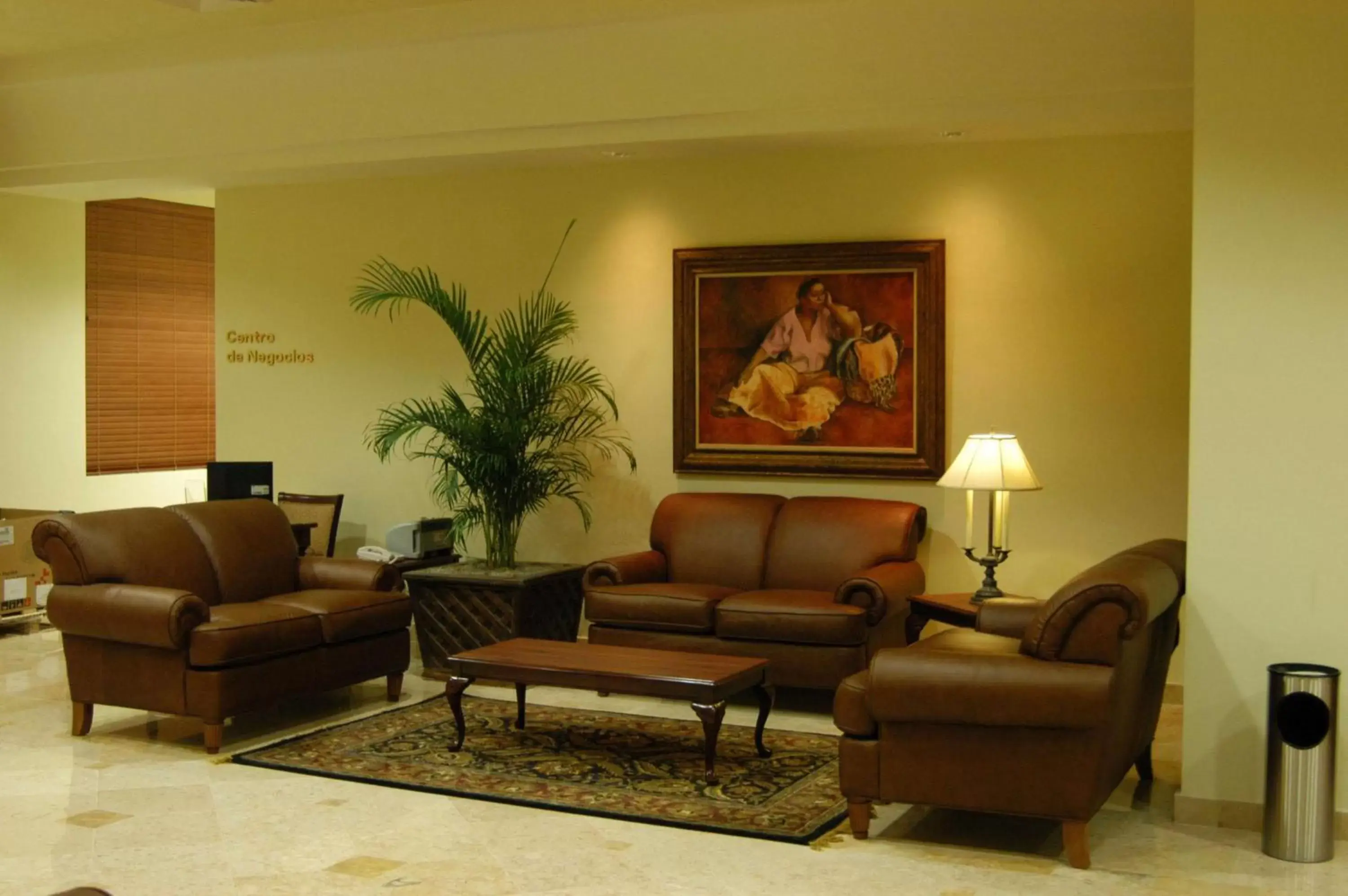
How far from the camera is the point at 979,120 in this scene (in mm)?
7117

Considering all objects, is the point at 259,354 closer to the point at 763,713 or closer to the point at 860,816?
the point at 763,713

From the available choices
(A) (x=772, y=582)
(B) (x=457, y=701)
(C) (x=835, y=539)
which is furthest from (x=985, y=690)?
(A) (x=772, y=582)

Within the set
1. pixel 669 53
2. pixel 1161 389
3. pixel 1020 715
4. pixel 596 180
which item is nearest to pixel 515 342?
pixel 596 180

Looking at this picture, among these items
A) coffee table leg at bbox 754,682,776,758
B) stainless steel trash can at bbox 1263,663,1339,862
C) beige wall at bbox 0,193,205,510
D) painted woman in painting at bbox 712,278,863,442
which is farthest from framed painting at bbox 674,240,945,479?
beige wall at bbox 0,193,205,510

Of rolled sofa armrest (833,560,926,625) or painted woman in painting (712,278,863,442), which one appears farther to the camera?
painted woman in painting (712,278,863,442)

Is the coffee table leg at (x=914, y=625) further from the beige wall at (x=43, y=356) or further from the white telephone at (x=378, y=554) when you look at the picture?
the beige wall at (x=43, y=356)

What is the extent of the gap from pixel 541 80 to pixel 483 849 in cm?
436

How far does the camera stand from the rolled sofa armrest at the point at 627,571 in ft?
25.4

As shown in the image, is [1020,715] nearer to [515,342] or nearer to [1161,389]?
[1161,389]

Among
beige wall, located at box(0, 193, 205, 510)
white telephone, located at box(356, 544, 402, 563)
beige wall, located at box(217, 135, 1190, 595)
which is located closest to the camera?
beige wall, located at box(217, 135, 1190, 595)

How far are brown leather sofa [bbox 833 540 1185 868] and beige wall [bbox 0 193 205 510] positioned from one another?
24.3ft

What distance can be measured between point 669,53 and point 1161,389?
3.10 m

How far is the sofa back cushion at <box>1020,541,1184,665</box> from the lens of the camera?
15.8 feet

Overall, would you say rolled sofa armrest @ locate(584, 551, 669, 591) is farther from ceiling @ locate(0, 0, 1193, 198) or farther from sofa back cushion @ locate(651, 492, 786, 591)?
ceiling @ locate(0, 0, 1193, 198)
